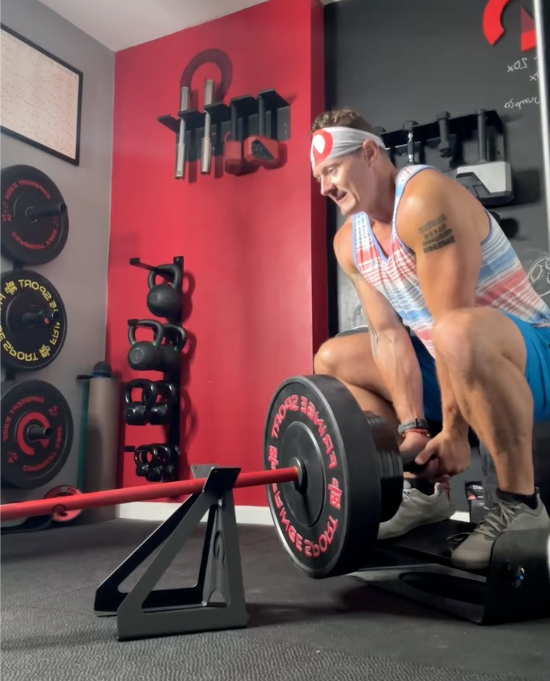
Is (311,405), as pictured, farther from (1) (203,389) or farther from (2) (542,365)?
(1) (203,389)

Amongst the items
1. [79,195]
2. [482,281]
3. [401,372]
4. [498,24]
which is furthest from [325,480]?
[79,195]

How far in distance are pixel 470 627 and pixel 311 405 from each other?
1.44 ft

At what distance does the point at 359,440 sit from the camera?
3.40ft

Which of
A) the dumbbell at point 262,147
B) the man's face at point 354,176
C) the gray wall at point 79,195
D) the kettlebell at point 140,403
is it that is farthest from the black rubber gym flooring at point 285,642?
the dumbbell at point 262,147

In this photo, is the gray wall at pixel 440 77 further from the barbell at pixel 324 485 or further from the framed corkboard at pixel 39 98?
the barbell at pixel 324 485

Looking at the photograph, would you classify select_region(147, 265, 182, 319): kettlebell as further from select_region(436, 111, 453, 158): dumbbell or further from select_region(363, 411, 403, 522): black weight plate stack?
select_region(363, 411, 403, 522): black weight plate stack

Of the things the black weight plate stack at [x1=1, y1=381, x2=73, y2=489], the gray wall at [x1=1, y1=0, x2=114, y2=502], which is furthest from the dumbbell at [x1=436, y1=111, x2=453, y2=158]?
the black weight plate stack at [x1=1, y1=381, x2=73, y2=489]

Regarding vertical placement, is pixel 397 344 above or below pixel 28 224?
below

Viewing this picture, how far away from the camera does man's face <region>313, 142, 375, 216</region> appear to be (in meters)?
1.47

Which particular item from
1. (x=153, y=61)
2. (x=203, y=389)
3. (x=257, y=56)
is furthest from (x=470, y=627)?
(x=153, y=61)

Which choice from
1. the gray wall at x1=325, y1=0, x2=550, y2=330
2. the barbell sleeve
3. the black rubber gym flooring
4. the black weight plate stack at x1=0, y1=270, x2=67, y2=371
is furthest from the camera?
the barbell sleeve

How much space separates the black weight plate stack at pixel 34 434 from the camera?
7.23 feet

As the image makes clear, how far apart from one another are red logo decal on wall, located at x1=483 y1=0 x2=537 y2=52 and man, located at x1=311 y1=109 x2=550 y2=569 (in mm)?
1150

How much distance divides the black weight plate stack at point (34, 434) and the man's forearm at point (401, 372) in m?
1.34
